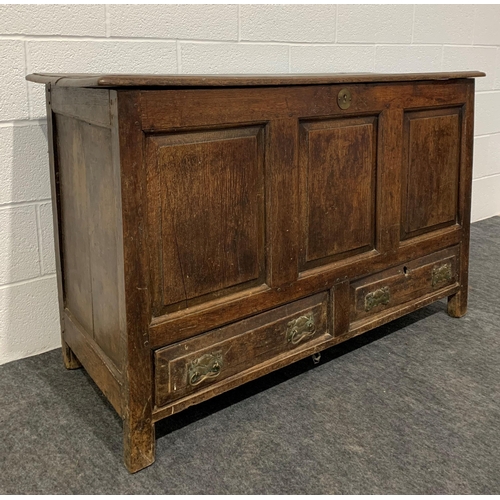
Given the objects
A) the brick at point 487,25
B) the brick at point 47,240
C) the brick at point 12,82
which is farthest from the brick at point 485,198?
the brick at point 12,82

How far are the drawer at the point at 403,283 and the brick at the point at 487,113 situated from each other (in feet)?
5.06

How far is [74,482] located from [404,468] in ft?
2.51

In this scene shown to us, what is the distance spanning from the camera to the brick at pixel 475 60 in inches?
127

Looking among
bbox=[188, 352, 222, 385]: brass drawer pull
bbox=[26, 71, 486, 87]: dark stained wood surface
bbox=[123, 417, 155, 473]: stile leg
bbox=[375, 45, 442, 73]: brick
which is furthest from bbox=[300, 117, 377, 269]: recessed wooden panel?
bbox=[375, 45, 442, 73]: brick

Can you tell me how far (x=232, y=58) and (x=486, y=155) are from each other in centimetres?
195

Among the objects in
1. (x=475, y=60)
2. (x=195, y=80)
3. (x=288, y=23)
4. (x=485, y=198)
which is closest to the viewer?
(x=195, y=80)

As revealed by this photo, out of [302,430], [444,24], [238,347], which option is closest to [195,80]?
[238,347]

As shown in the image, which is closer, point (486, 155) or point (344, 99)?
point (344, 99)

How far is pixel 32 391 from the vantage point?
6.00 feet

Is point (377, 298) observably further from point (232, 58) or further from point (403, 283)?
point (232, 58)

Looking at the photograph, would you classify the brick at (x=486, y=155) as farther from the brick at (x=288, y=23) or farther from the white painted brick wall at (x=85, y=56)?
the brick at (x=288, y=23)

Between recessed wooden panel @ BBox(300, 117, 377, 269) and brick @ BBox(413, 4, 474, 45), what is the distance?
146 centimetres

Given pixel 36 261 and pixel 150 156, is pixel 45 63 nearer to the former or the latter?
pixel 36 261

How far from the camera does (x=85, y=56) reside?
6.43 ft
